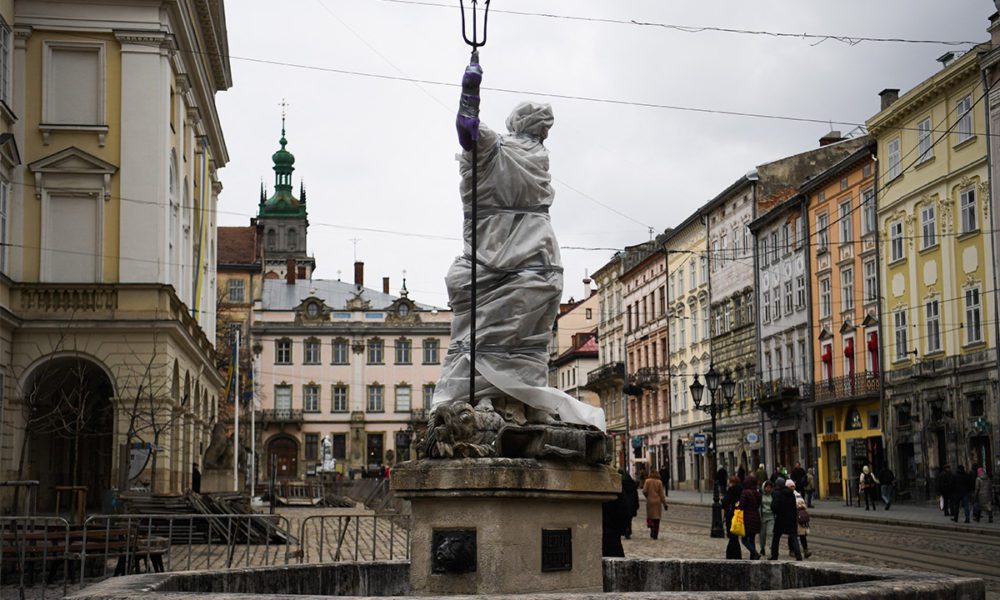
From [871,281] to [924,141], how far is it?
640 cm

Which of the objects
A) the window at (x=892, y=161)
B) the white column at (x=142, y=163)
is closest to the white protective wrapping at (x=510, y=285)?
the white column at (x=142, y=163)

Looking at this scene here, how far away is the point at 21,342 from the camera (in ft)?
102

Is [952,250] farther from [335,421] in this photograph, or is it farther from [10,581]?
[335,421]

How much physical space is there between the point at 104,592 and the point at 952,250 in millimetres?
38566

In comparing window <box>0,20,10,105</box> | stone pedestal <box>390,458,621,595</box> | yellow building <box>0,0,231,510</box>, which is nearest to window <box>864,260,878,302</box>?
yellow building <box>0,0,231,510</box>

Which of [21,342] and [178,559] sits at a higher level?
[21,342]

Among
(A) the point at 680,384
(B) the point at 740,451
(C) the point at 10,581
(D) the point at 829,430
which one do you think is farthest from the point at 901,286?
(C) the point at 10,581

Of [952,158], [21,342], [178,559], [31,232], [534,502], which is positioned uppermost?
[952,158]

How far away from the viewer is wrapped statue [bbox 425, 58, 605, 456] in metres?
9.02

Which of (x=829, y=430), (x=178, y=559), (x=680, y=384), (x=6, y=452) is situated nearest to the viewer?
(x=178, y=559)

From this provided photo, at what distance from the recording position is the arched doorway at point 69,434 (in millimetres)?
31859

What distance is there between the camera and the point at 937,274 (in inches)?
1684

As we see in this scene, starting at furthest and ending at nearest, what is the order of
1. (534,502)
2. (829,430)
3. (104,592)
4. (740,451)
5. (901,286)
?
(740,451), (829,430), (901,286), (534,502), (104,592)

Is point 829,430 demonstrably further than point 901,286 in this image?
Yes
